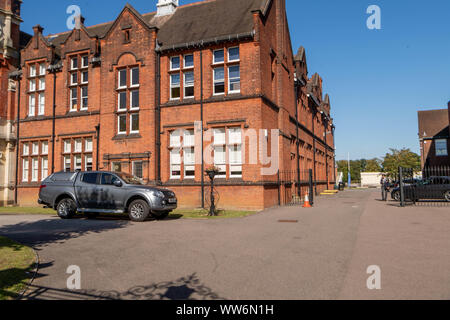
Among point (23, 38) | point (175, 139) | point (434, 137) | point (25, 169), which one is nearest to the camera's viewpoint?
point (175, 139)

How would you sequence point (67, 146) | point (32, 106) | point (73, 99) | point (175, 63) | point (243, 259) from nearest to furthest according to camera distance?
point (243, 259) < point (175, 63) < point (67, 146) < point (73, 99) < point (32, 106)

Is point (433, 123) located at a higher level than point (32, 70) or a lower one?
higher

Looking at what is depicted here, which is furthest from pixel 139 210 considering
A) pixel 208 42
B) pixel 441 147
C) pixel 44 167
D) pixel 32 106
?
pixel 441 147

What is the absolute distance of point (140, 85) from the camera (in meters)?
19.7

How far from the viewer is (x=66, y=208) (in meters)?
13.9

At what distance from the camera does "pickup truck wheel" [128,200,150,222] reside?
12719 millimetres

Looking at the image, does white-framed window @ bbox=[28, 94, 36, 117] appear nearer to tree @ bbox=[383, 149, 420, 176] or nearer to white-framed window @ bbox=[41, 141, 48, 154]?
white-framed window @ bbox=[41, 141, 48, 154]

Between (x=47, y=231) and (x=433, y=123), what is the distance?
57.4m

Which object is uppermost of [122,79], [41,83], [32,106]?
[41,83]

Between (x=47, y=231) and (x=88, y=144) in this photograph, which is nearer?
(x=47, y=231)

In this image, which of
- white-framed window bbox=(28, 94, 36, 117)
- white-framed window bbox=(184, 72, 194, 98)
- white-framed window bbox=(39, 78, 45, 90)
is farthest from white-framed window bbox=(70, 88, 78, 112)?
white-framed window bbox=(184, 72, 194, 98)

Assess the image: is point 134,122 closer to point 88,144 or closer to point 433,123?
point 88,144

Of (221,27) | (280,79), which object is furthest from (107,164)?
(280,79)
